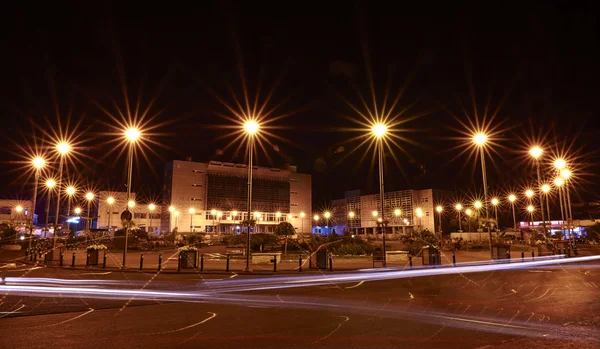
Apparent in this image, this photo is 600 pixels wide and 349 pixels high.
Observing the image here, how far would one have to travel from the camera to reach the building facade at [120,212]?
97.1m

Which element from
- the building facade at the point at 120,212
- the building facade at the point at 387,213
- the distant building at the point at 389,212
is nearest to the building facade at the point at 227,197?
the building facade at the point at 120,212

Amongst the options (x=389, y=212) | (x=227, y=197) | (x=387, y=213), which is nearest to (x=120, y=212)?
(x=227, y=197)

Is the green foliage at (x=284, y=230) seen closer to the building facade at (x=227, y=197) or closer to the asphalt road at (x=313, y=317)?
the asphalt road at (x=313, y=317)

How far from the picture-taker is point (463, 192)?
107688 mm

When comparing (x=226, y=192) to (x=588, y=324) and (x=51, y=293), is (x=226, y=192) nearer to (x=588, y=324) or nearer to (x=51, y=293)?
(x=51, y=293)

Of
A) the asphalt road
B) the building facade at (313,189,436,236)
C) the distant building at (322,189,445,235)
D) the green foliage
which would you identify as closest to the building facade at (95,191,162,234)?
the building facade at (313,189,436,236)

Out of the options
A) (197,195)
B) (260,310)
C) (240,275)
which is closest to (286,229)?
(240,275)

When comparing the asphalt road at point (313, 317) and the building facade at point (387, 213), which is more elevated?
the building facade at point (387, 213)

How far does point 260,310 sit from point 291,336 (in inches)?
121

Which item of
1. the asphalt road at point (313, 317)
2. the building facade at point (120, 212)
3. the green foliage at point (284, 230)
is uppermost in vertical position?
the building facade at point (120, 212)

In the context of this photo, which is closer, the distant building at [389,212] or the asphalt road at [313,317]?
the asphalt road at [313,317]

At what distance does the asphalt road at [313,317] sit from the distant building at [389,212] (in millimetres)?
74374

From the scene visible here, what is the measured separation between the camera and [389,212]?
11131 centimetres

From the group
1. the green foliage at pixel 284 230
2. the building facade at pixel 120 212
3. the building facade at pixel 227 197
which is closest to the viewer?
the green foliage at pixel 284 230
